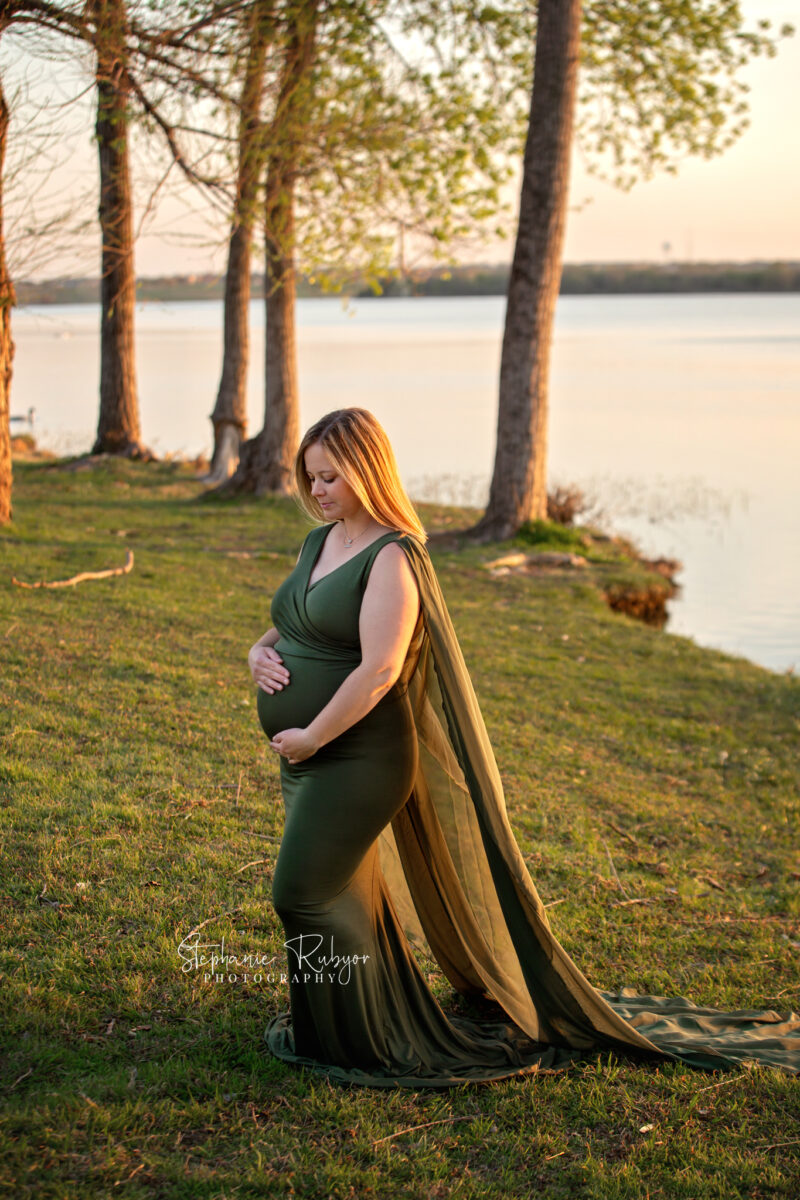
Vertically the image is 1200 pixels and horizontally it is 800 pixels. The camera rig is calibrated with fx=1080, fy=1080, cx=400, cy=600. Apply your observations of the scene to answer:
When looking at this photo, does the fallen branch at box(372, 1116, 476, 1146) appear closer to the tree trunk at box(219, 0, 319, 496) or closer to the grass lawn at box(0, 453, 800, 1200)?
the grass lawn at box(0, 453, 800, 1200)

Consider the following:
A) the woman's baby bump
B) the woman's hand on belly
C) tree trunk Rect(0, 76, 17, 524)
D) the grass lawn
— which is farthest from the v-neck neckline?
tree trunk Rect(0, 76, 17, 524)

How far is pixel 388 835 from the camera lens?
374 cm

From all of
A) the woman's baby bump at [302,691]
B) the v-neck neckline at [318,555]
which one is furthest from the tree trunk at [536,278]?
the woman's baby bump at [302,691]

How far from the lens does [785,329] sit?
247 ft

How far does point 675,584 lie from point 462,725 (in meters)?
12.2

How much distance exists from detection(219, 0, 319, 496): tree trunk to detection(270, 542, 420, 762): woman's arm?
10.2 m

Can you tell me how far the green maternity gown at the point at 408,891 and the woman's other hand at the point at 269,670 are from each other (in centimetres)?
3

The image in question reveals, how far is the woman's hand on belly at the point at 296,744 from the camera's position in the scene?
3.20 m

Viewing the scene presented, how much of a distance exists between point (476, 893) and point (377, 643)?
1.03 meters

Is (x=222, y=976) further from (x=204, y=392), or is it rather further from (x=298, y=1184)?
(x=204, y=392)

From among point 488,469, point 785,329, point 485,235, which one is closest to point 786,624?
point 485,235

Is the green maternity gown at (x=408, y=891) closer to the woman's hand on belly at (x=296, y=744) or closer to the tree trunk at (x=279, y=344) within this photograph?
the woman's hand on belly at (x=296, y=744)

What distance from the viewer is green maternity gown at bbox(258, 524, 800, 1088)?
3.28m

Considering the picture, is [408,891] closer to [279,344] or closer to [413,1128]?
[413,1128]
